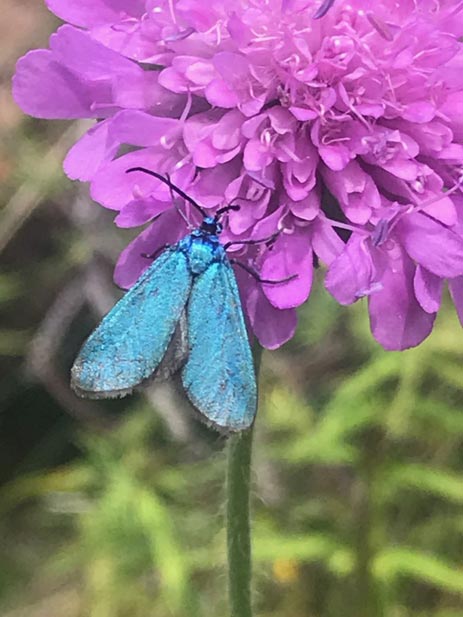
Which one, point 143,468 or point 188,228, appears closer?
point 188,228

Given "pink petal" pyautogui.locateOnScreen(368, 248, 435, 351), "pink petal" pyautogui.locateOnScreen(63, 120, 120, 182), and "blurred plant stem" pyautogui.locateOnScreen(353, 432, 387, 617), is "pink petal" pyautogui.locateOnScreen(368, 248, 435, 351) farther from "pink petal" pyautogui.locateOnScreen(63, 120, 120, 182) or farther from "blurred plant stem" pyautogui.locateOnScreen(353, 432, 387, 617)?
"blurred plant stem" pyautogui.locateOnScreen(353, 432, 387, 617)

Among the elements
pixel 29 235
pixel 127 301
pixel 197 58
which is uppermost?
pixel 197 58

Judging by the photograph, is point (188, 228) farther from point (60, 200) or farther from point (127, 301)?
point (60, 200)

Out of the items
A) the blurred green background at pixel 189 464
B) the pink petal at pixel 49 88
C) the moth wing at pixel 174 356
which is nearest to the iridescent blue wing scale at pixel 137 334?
the moth wing at pixel 174 356

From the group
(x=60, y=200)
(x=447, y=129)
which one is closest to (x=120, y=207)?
(x=447, y=129)

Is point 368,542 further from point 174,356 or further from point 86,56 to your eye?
point 86,56

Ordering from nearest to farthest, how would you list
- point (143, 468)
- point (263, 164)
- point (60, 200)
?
point (263, 164)
point (143, 468)
point (60, 200)

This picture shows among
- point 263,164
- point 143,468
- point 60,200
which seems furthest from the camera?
point 60,200

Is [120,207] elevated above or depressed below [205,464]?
above
